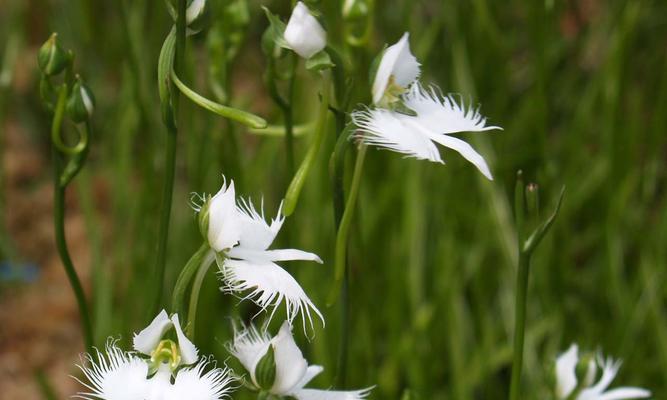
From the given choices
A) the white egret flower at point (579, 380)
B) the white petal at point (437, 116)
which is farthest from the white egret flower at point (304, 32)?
the white egret flower at point (579, 380)

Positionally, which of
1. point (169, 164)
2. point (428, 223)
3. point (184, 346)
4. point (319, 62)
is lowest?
point (428, 223)

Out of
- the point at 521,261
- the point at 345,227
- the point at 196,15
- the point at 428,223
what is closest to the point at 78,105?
the point at 196,15

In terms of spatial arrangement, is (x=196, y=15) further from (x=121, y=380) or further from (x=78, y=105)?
(x=121, y=380)

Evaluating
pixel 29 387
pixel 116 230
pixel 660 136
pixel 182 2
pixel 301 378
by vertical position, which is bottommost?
pixel 29 387

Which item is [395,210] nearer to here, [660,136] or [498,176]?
[498,176]

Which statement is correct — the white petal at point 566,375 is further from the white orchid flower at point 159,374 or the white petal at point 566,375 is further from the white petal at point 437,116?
the white orchid flower at point 159,374

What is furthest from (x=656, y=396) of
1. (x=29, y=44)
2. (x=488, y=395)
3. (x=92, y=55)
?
(x=29, y=44)
